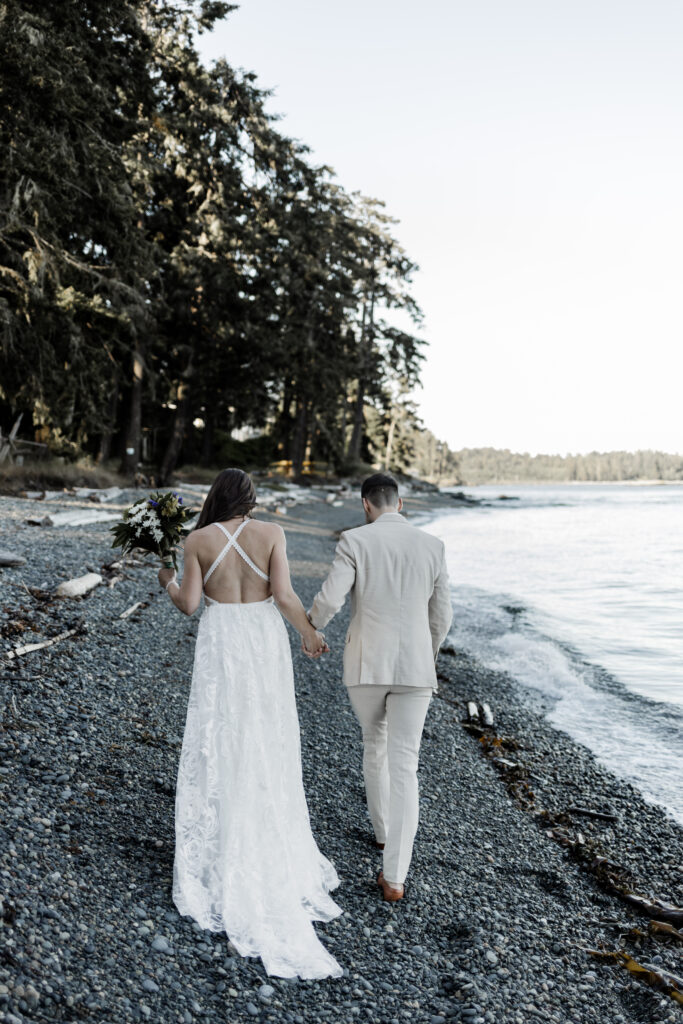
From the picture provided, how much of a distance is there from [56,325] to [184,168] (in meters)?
9.79

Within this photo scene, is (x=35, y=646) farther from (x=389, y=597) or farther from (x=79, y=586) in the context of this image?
(x=389, y=597)

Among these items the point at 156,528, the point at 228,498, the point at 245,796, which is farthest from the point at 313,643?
the point at 156,528

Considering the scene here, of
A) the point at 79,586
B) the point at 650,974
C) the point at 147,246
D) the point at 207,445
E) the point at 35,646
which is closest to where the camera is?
the point at 650,974

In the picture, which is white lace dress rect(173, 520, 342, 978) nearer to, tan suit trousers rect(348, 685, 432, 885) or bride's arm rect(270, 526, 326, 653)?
bride's arm rect(270, 526, 326, 653)

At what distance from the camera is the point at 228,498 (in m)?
3.80

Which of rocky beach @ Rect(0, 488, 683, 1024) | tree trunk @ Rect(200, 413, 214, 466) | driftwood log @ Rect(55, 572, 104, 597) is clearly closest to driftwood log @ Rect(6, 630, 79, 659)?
rocky beach @ Rect(0, 488, 683, 1024)

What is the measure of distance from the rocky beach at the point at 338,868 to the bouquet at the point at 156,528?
1.67 meters

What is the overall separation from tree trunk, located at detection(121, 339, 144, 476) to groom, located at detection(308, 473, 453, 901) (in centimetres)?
2306

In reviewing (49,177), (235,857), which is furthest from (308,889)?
(49,177)

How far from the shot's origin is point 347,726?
278 inches

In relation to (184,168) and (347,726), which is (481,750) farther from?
(184,168)

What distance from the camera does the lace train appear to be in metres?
3.64

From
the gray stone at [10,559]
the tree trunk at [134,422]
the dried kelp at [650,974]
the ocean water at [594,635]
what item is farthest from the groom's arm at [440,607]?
the tree trunk at [134,422]

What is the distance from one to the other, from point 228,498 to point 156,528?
2.87 ft
